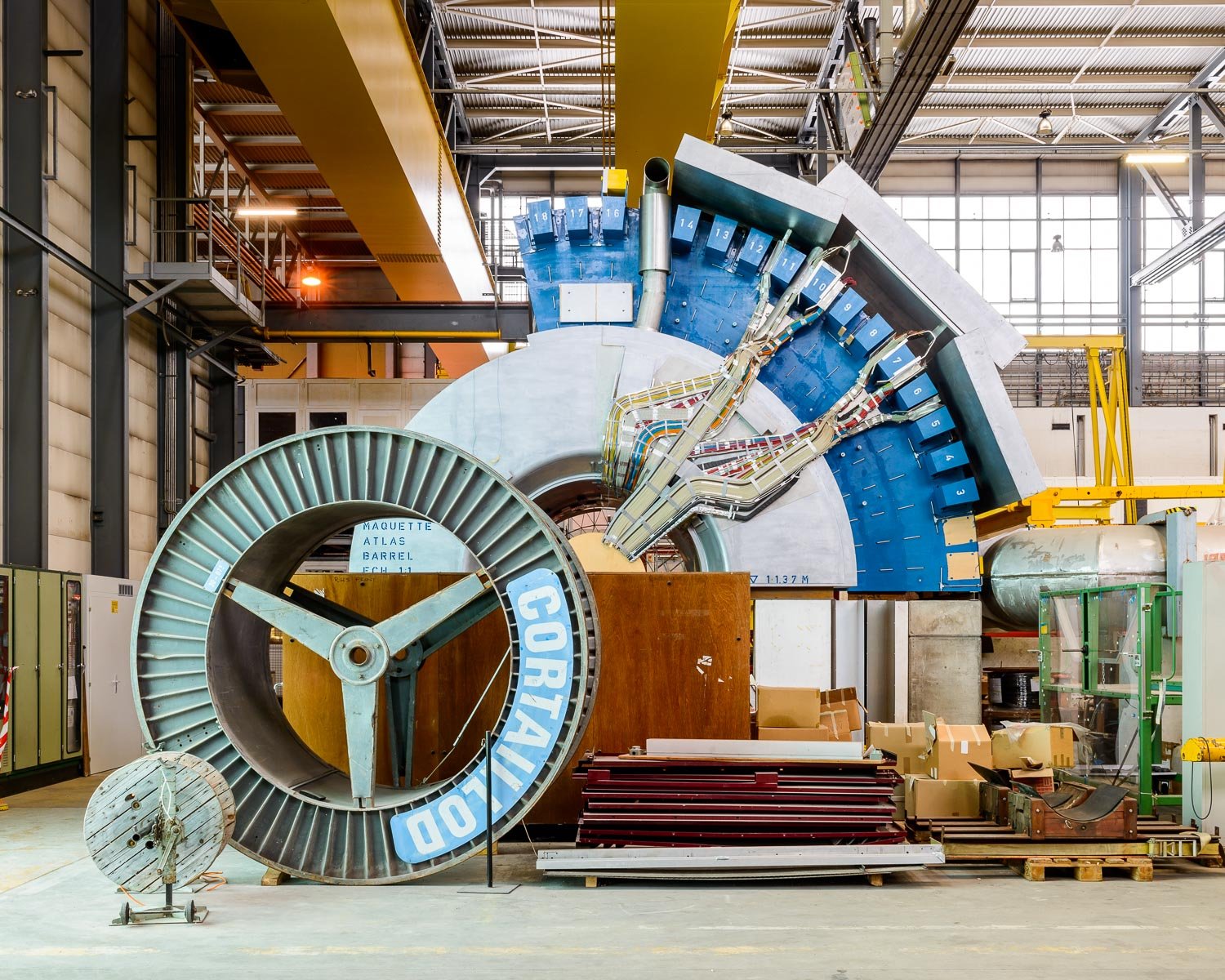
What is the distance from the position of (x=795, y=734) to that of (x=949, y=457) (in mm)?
4199

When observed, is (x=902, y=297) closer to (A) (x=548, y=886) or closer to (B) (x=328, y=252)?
(A) (x=548, y=886)

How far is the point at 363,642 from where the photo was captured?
299 inches

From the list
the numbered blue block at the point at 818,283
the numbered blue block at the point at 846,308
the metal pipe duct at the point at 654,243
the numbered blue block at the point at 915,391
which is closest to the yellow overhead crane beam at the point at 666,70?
the metal pipe duct at the point at 654,243

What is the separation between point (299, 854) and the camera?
7520mm

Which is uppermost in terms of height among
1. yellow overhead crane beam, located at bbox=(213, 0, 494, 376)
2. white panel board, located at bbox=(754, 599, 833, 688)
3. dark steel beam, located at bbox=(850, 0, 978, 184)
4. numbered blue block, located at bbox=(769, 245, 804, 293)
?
dark steel beam, located at bbox=(850, 0, 978, 184)

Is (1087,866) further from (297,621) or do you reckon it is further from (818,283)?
(818,283)

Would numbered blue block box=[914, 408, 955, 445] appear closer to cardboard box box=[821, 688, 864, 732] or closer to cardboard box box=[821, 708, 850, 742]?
cardboard box box=[821, 688, 864, 732]

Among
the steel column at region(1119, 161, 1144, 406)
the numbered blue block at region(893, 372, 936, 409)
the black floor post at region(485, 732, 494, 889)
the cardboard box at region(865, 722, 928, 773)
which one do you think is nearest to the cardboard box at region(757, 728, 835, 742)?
the cardboard box at region(865, 722, 928, 773)

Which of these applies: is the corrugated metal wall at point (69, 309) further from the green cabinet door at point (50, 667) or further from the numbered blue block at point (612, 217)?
the numbered blue block at point (612, 217)

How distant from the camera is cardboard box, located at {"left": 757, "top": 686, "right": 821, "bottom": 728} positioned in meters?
9.15

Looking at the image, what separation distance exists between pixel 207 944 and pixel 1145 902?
5.40 meters

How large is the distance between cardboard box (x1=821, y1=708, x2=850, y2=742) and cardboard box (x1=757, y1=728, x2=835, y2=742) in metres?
0.29

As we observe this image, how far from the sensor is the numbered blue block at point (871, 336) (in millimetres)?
12125

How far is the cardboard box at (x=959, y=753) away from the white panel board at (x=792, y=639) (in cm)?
214
